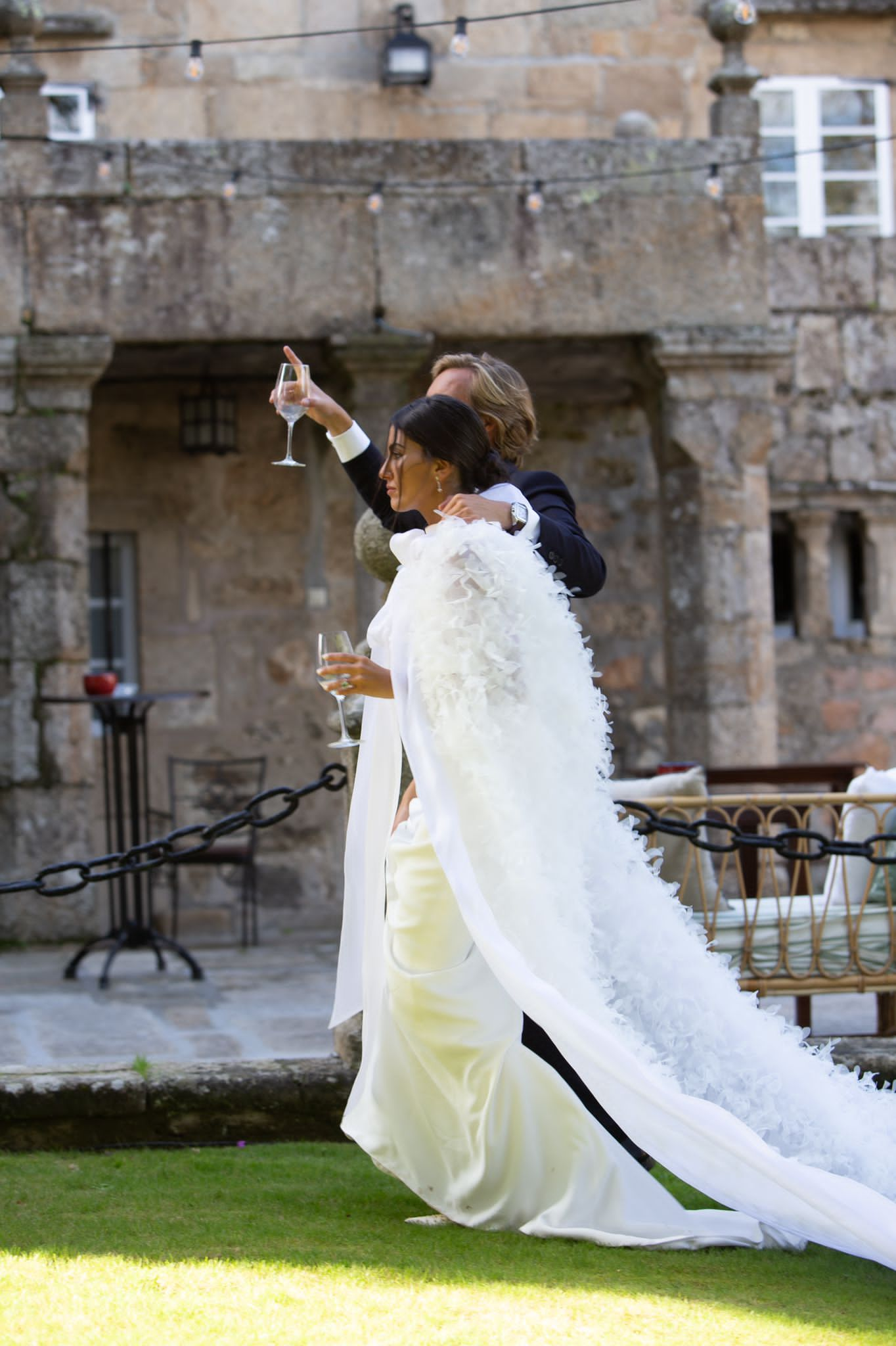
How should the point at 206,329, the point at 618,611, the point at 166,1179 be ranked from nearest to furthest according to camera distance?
the point at 166,1179, the point at 206,329, the point at 618,611

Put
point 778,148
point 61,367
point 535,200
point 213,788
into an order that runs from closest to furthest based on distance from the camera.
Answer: point 61,367 → point 535,200 → point 213,788 → point 778,148

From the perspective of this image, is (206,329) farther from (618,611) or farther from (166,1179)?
(166,1179)

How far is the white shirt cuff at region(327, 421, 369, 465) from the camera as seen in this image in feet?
13.3

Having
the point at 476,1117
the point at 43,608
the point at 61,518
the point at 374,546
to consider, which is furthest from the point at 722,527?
the point at 476,1117

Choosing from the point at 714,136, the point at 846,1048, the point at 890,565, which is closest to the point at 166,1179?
the point at 846,1048

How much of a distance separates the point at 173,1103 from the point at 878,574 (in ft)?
23.6

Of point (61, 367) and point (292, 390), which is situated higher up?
point (61, 367)

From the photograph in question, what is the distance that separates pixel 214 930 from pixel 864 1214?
728cm

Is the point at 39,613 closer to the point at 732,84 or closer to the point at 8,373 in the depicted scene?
the point at 8,373

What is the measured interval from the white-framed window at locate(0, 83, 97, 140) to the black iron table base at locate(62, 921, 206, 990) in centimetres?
498

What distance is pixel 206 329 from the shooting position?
8.65m

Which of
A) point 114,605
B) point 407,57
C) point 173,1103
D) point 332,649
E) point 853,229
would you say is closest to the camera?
point 332,649

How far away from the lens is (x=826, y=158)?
11.1 metres

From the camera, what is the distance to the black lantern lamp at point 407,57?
1042cm
